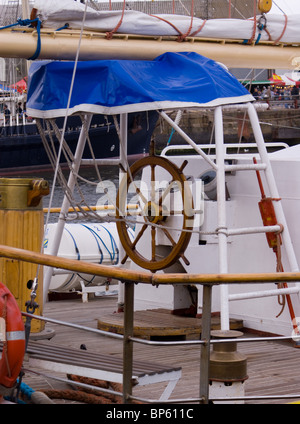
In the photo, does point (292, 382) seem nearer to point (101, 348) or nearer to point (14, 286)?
point (101, 348)

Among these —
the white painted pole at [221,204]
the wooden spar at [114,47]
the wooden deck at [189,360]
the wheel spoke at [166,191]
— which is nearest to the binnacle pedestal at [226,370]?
the wooden deck at [189,360]

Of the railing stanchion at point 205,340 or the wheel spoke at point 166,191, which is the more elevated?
the wheel spoke at point 166,191

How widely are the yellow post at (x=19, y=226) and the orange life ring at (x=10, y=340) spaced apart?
→ 2350 millimetres

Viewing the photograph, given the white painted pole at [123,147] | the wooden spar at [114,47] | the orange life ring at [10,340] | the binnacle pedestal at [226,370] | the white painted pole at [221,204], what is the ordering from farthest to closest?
the white painted pole at [123,147] → the wooden spar at [114,47] → the white painted pole at [221,204] → the binnacle pedestal at [226,370] → the orange life ring at [10,340]

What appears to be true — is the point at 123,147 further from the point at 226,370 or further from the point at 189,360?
the point at 226,370

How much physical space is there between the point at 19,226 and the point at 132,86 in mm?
1501

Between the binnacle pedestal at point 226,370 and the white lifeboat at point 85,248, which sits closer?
the binnacle pedestal at point 226,370

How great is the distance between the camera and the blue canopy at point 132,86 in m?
6.82

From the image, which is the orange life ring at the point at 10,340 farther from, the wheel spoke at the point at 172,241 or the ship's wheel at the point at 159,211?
the wheel spoke at the point at 172,241

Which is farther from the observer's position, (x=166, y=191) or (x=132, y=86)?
(x=166, y=191)

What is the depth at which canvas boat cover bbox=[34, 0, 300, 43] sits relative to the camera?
741cm

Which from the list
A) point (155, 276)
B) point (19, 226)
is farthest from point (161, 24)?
point (155, 276)

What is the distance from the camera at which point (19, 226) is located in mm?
7176

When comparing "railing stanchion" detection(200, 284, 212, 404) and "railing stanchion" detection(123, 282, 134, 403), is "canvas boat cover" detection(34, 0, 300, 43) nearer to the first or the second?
"railing stanchion" detection(123, 282, 134, 403)
